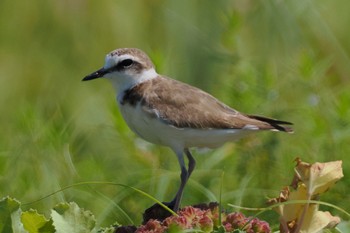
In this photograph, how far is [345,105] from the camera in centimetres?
491

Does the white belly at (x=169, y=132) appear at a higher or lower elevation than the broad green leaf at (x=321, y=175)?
higher

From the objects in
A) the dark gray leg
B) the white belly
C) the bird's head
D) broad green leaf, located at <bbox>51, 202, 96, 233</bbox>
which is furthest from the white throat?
broad green leaf, located at <bbox>51, 202, 96, 233</bbox>

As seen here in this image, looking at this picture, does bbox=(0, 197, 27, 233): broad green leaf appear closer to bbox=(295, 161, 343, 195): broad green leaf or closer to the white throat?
bbox=(295, 161, 343, 195): broad green leaf

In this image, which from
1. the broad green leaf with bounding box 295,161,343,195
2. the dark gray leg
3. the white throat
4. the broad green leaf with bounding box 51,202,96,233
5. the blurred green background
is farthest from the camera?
the blurred green background

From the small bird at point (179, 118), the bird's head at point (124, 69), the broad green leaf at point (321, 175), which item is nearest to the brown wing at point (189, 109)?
the small bird at point (179, 118)

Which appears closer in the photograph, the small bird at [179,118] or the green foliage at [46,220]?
the green foliage at [46,220]

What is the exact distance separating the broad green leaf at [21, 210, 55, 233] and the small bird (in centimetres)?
105

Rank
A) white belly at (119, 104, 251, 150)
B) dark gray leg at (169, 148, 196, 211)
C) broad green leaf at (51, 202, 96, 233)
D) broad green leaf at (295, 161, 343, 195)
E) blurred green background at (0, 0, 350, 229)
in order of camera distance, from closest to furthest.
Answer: broad green leaf at (295, 161, 343, 195)
broad green leaf at (51, 202, 96, 233)
dark gray leg at (169, 148, 196, 211)
white belly at (119, 104, 251, 150)
blurred green background at (0, 0, 350, 229)

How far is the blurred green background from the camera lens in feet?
15.6

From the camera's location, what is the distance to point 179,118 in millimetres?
4023

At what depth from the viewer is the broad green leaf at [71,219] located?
2.92 metres

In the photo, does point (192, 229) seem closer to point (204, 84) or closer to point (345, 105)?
point (345, 105)

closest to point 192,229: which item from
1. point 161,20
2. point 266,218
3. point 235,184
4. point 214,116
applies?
point 214,116

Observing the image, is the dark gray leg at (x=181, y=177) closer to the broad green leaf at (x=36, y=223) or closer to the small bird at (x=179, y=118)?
the small bird at (x=179, y=118)
